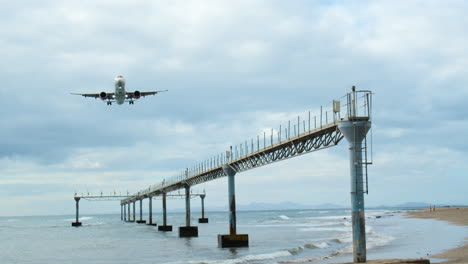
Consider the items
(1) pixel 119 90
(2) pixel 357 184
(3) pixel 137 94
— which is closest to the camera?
(2) pixel 357 184

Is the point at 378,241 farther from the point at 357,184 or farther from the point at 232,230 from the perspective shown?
the point at 357,184

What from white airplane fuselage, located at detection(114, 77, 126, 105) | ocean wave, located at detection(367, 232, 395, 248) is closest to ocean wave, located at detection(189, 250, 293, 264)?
ocean wave, located at detection(367, 232, 395, 248)

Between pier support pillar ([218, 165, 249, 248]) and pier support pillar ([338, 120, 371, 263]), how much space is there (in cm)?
2403

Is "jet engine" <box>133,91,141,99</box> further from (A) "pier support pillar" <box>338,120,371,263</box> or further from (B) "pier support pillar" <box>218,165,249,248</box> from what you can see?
(A) "pier support pillar" <box>338,120,371,263</box>

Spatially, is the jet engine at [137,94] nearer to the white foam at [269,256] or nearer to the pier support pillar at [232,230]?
the pier support pillar at [232,230]

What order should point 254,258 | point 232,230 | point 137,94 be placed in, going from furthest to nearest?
point 137,94
point 232,230
point 254,258

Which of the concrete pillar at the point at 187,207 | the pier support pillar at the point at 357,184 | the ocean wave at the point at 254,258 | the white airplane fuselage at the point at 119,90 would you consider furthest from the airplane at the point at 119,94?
the pier support pillar at the point at 357,184

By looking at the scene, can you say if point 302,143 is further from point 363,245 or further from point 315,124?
point 363,245

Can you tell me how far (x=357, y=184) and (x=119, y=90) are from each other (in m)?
45.6

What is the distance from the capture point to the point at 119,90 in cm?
6612

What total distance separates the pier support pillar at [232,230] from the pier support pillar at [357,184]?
24031mm

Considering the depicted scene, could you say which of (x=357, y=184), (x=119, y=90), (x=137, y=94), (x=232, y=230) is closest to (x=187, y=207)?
(x=137, y=94)

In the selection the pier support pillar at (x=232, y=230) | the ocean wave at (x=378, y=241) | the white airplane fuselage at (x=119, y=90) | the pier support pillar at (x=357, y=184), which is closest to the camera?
the pier support pillar at (x=357, y=184)

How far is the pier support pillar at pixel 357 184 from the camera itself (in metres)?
26.0
